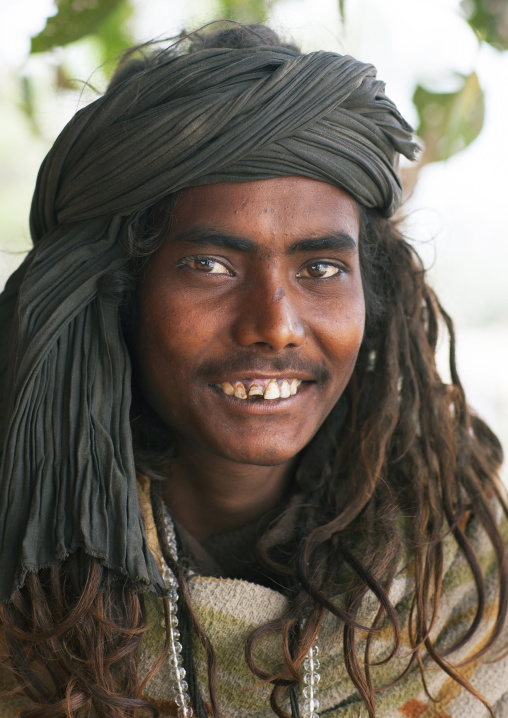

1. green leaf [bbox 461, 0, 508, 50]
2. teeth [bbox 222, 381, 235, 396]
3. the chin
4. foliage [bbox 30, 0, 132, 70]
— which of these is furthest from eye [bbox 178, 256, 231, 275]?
green leaf [bbox 461, 0, 508, 50]

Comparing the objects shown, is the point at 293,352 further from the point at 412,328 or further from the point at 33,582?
the point at 33,582

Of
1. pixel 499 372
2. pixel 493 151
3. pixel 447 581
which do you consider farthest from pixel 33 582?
pixel 499 372

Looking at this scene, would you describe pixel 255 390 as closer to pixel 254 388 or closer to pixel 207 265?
pixel 254 388

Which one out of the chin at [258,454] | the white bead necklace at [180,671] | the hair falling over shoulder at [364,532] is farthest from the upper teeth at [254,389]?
the white bead necklace at [180,671]

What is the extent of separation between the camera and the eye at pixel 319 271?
1.56 m

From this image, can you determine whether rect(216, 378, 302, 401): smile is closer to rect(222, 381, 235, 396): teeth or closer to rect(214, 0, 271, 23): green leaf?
rect(222, 381, 235, 396): teeth

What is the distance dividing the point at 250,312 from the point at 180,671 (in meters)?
0.77

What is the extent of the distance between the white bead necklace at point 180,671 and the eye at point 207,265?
25.1 inches

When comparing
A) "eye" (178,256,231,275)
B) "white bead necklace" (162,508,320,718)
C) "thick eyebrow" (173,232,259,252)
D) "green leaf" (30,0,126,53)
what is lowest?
"white bead necklace" (162,508,320,718)

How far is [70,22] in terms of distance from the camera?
81.4 inches

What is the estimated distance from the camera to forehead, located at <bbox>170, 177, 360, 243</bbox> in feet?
4.80

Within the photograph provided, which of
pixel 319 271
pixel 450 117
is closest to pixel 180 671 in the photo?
pixel 319 271

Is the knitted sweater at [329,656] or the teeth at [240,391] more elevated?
the teeth at [240,391]

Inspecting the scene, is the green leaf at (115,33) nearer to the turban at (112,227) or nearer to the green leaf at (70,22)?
the green leaf at (70,22)
